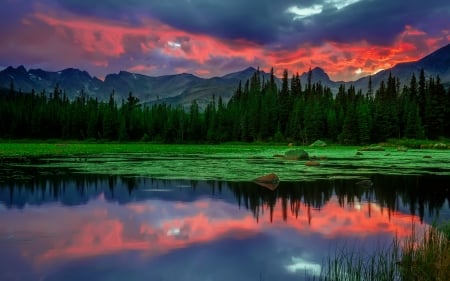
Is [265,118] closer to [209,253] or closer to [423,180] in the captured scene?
[423,180]

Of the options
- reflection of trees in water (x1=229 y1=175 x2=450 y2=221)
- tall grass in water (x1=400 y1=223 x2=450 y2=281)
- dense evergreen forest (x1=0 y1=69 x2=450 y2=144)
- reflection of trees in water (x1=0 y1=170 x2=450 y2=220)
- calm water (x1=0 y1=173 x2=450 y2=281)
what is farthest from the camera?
dense evergreen forest (x1=0 y1=69 x2=450 y2=144)

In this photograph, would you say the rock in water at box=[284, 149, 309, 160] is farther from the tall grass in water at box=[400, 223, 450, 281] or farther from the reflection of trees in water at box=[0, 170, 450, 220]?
the tall grass in water at box=[400, 223, 450, 281]

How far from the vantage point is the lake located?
12.9 metres

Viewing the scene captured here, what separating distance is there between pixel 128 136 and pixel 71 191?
106m

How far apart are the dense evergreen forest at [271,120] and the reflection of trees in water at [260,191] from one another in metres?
80.7

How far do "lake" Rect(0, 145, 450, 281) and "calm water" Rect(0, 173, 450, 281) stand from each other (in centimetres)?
4

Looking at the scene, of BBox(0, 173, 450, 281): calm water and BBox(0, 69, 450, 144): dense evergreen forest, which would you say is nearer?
BBox(0, 173, 450, 281): calm water

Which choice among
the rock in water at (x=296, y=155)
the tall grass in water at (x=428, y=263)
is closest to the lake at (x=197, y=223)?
the tall grass in water at (x=428, y=263)

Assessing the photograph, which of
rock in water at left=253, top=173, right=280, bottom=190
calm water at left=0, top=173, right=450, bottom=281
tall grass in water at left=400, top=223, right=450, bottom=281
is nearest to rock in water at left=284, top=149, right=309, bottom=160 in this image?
calm water at left=0, top=173, right=450, bottom=281

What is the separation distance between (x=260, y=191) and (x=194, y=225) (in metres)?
9.04

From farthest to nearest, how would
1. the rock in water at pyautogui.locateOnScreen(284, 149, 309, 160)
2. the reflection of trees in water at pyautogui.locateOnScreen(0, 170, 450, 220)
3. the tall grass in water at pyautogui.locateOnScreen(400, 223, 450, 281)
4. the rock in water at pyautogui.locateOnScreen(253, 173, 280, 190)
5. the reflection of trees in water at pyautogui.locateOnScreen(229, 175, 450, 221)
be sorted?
1. the rock in water at pyautogui.locateOnScreen(284, 149, 309, 160)
2. the rock in water at pyautogui.locateOnScreen(253, 173, 280, 190)
3. the reflection of trees in water at pyautogui.locateOnScreen(0, 170, 450, 220)
4. the reflection of trees in water at pyautogui.locateOnScreen(229, 175, 450, 221)
5. the tall grass in water at pyautogui.locateOnScreen(400, 223, 450, 281)

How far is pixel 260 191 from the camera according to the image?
88.5 feet

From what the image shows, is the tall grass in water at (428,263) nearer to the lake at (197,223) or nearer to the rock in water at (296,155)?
the lake at (197,223)

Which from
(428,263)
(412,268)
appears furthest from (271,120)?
(428,263)
